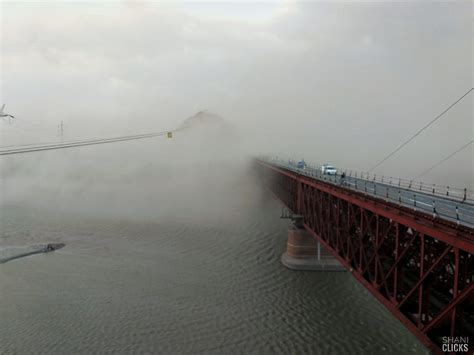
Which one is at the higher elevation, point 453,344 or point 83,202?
point 453,344

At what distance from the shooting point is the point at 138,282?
39.4m

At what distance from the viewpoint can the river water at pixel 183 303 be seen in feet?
90.0

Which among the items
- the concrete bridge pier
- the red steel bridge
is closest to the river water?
the concrete bridge pier

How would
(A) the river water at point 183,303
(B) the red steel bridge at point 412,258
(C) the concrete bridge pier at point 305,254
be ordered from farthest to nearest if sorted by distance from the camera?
1. (C) the concrete bridge pier at point 305,254
2. (A) the river water at point 183,303
3. (B) the red steel bridge at point 412,258

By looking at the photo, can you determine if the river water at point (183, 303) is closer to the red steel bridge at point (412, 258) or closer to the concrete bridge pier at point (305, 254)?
the concrete bridge pier at point (305, 254)

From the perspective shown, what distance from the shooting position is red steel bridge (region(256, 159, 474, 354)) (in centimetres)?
1474

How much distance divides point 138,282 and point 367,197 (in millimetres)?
28058

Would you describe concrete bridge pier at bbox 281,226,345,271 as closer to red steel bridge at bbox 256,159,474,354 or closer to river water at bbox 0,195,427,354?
river water at bbox 0,195,427,354

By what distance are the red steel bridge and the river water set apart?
7253 millimetres

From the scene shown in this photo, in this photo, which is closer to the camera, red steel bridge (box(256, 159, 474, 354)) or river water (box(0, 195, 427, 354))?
red steel bridge (box(256, 159, 474, 354))

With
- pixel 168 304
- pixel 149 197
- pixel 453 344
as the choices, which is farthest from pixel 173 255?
pixel 149 197

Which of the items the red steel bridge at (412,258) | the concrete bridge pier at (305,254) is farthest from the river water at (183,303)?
the red steel bridge at (412,258)

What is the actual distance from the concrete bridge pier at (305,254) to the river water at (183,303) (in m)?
1.27

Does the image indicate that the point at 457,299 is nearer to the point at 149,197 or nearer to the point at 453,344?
the point at 453,344
